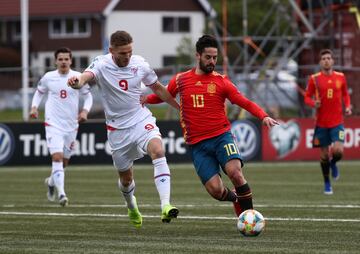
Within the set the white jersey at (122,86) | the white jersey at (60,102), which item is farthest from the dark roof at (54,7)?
the white jersey at (122,86)

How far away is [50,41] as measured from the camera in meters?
73.0

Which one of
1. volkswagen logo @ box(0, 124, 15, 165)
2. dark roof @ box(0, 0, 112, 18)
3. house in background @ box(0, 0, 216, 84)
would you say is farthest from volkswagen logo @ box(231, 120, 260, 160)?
house in background @ box(0, 0, 216, 84)

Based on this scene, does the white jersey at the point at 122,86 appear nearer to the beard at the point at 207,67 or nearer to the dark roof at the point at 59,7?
the beard at the point at 207,67

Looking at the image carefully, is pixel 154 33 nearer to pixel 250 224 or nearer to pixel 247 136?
pixel 247 136

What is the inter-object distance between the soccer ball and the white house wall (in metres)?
60.1

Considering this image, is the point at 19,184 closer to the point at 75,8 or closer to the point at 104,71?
the point at 104,71

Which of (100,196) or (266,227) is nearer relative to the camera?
(266,227)

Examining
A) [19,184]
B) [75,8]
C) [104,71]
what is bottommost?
[19,184]

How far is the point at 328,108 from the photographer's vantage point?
19.6 meters

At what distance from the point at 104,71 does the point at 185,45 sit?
54.7 metres

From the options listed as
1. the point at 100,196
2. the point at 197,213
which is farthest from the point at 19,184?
the point at 197,213

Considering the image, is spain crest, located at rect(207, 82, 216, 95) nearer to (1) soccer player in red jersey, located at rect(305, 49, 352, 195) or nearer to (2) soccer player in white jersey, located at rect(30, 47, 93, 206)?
(2) soccer player in white jersey, located at rect(30, 47, 93, 206)

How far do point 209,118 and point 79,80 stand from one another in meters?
1.66

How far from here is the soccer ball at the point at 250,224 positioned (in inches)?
449
